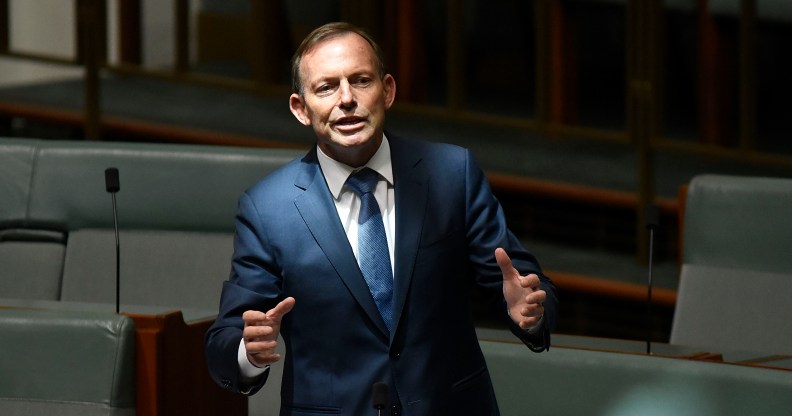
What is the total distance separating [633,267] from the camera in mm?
3566

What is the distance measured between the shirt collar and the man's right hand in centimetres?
17

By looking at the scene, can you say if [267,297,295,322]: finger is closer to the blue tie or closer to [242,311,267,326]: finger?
[242,311,267,326]: finger

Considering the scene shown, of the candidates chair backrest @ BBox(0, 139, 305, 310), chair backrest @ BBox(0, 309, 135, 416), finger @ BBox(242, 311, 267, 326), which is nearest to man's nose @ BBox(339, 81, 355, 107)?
finger @ BBox(242, 311, 267, 326)

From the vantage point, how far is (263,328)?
1.47m

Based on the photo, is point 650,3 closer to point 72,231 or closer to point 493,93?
point 493,93

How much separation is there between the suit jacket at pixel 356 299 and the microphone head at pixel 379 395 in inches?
2.7

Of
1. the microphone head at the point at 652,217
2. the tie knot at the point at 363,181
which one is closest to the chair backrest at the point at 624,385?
the microphone head at the point at 652,217

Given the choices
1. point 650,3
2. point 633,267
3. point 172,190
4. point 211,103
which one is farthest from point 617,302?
point 211,103

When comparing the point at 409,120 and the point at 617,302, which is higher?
the point at 409,120

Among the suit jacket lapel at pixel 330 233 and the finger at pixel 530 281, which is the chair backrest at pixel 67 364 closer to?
the suit jacket lapel at pixel 330 233

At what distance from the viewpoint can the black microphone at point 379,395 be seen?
4.89 ft

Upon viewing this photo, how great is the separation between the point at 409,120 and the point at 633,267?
0.99m

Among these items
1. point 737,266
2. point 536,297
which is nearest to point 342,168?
point 536,297

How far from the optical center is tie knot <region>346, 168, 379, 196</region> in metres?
1.60
